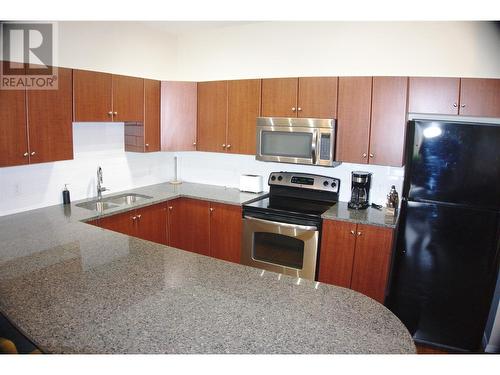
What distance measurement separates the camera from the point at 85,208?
334cm

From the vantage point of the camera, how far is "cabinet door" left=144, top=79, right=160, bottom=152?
3686 mm

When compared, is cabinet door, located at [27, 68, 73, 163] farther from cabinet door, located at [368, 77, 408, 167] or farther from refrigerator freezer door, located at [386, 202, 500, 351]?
refrigerator freezer door, located at [386, 202, 500, 351]

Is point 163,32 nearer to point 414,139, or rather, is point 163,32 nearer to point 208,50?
point 208,50

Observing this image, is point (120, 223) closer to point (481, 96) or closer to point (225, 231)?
point (225, 231)

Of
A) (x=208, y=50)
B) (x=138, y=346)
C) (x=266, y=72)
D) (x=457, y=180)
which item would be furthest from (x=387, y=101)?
(x=138, y=346)

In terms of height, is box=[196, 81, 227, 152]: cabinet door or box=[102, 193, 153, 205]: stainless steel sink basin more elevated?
box=[196, 81, 227, 152]: cabinet door

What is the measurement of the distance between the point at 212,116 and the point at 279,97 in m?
0.77

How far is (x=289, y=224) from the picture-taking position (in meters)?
3.24

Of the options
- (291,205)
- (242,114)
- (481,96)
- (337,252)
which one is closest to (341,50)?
(242,114)

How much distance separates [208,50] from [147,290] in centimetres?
320

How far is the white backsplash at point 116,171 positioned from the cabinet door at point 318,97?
0.61 metres

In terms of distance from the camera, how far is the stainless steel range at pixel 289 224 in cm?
319

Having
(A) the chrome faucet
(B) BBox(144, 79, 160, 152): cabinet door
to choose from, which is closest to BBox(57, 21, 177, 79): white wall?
(B) BBox(144, 79, 160, 152): cabinet door

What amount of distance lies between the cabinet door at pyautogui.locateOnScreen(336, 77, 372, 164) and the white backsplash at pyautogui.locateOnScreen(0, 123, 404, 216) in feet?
1.19
